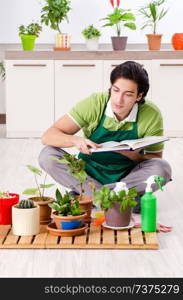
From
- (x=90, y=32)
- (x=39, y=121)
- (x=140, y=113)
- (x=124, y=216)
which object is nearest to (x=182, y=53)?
(x=90, y=32)

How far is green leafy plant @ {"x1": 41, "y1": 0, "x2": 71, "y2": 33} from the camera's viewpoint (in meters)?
6.70

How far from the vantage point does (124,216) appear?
3111 mm

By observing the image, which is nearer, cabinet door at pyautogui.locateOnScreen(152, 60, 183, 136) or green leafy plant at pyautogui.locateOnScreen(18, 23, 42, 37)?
cabinet door at pyautogui.locateOnScreen(152, 60, 183, 136)

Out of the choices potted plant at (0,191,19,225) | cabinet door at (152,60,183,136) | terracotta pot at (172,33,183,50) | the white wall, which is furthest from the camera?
the white wall

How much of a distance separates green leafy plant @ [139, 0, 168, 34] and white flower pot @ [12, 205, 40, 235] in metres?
4.05

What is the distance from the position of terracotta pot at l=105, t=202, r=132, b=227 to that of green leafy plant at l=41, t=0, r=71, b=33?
3.93m

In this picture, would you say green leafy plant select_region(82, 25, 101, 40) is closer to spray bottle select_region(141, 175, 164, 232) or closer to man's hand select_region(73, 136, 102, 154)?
man's hand select_region(73, 136, 102, 154)

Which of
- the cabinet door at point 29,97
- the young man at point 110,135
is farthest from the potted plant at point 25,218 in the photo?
the cabinet door at point 29,97

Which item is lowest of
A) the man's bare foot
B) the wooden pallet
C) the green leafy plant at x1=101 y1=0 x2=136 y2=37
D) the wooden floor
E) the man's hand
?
the man's bare foot

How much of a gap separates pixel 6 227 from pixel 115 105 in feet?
2.58

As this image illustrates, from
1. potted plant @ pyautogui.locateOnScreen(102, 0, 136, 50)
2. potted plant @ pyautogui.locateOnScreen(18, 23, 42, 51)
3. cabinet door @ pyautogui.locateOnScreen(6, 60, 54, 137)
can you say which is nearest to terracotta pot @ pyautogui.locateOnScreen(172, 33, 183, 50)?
potted plant @ pyautogui.locateOnScreen(102, 0, 136, 50)

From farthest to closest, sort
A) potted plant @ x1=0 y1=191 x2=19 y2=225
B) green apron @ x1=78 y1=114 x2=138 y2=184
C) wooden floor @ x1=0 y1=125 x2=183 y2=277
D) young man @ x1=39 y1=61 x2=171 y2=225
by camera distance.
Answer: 1. green apron @ x1=78 y1=114 x2=138 y2=184
2. young man @ x1=39 y1=61 x2=171 y2=225
3. potted plant @ x1=0 y1=191 x2=19 y2=225
4. wooden floor @ x1=0 y1=125 x2=183 y2=277

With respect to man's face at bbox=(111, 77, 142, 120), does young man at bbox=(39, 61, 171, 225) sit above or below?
below

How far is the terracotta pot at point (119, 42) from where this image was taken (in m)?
6.66
